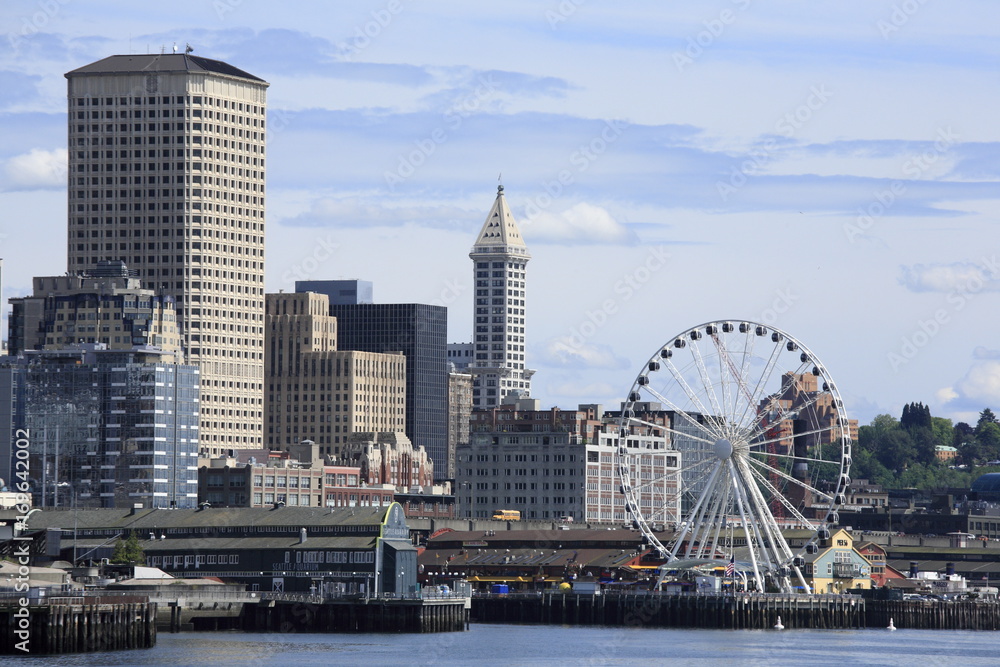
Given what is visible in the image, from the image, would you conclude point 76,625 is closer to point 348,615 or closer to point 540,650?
point 540,650

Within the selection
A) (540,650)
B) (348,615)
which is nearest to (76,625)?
(540,650)

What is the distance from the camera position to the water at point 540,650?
151375 mm

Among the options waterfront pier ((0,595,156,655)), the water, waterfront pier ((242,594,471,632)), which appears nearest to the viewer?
waterfront pier ((0,595,156,655))

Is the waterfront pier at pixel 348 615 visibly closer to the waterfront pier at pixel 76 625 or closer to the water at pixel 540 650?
the water at pixel 540 650

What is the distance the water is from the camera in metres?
151

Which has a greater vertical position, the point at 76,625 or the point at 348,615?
the point at 76,625

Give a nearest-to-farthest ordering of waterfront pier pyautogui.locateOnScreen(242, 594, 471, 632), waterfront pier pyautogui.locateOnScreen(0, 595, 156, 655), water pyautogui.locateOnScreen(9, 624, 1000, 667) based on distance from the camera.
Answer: waterfront pier pyautogui.locateOnScreen(0, 595, 156, 655), water pyautogui.locateOnScreen(9, 624, 1000, 667), waterfront pier pyautogui.locateOnScreen(242, 594, 471, 632)

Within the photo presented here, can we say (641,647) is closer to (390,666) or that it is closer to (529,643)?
(529,643)

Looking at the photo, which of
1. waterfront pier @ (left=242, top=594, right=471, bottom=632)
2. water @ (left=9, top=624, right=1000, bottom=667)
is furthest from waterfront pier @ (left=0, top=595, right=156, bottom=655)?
waterfront pier @ (left=242, top=594, right=471, bottom=632)

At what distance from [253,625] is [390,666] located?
131 ft

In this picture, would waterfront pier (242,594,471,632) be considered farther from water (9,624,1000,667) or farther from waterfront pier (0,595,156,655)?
waterfront pier (0,595,156,655)

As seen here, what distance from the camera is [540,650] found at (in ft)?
553

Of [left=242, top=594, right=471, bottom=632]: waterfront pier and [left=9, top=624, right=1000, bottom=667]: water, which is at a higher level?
[left=242, top=594, right=471, bottom=632]: waterfront pier

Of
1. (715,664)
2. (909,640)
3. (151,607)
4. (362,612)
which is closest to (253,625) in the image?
(362,612)
